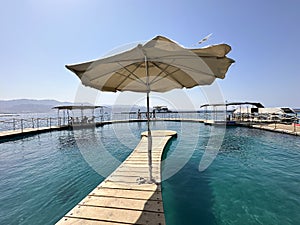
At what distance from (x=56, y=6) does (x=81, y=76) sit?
11.7 ft

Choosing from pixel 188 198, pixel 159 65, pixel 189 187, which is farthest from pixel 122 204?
pixel 159 65

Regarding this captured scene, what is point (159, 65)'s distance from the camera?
2607 millimetres

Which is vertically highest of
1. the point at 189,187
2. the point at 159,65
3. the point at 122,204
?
the point at 159,65

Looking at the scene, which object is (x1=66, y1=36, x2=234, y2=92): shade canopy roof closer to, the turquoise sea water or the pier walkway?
the pier walkway

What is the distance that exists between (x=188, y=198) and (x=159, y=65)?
2348mm

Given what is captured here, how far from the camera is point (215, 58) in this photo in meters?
1.83

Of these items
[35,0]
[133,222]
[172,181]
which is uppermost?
[35,0]

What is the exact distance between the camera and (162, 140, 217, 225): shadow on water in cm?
209

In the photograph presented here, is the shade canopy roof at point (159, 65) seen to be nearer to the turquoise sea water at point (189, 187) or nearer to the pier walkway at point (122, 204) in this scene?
the pier walkway at point (122, 204)

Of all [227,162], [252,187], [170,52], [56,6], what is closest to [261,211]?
[252,187]

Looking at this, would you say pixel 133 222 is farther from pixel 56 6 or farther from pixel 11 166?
pixel 56 6

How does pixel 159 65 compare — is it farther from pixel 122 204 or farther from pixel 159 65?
pixel 122 204

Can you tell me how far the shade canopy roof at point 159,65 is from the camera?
1735mm

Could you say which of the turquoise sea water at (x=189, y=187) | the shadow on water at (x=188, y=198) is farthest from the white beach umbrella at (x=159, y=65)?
the turquoise sea water at (x=189, y=187)
